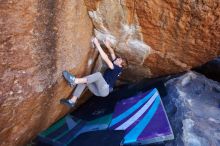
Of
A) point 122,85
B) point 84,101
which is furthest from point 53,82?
point 122,85

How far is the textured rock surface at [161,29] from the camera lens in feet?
14.4

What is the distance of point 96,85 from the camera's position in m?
5.06

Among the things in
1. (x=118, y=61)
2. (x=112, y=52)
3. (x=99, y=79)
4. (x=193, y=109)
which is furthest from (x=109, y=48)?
(x=193, y=109)

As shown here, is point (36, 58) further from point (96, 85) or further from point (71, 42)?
point (96, 85)

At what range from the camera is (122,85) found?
621cm

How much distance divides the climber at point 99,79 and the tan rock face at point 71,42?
0.12 m

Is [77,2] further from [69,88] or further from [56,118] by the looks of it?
[56,118]

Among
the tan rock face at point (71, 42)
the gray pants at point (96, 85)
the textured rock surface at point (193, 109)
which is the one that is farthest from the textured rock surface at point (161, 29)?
the gray pants at point (96, 85)

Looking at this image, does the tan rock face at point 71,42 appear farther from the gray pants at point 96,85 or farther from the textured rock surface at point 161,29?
the gray pants at point 96,85

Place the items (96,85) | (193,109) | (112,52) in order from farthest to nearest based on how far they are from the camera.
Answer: (112,52), (96,85), (193,109)

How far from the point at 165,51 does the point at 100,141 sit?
1.74 m

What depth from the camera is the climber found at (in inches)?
188

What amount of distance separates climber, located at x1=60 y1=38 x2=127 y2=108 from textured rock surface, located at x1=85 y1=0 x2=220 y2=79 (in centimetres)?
16

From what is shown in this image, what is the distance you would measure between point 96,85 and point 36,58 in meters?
1.26
